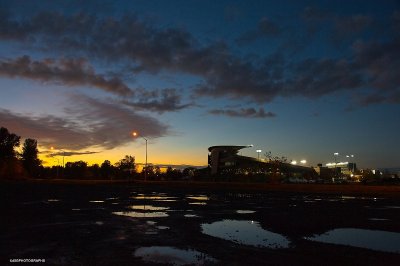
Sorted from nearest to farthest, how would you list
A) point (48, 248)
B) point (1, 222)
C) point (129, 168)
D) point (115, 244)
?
point (48, 248), point (115, 244), point (1, 222), point (129, 168)

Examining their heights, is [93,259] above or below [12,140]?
below

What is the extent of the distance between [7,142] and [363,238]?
15770 cm

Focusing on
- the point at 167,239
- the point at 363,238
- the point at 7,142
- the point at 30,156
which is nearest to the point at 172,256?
the point at 167,239

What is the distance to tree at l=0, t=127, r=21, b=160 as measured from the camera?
15212 cm

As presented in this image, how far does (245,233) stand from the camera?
16.9 meters

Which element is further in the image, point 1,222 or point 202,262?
point 1,222

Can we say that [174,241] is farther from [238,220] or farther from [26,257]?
[238,220]

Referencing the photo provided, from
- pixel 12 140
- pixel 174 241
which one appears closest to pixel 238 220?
pixel 174 241

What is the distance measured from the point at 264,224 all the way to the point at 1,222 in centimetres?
1220

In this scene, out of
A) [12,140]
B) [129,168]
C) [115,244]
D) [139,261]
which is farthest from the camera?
[129,168]

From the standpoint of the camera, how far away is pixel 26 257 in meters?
11.3

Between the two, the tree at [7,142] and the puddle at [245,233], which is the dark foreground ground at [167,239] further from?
the tree at [7,142]

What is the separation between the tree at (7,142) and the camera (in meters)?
152

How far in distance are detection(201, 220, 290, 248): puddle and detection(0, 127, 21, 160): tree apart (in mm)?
148833
